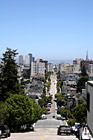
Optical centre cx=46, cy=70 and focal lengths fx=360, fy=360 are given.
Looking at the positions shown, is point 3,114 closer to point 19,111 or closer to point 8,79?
point 19,111

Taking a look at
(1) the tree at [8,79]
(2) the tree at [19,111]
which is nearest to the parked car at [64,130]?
(2) the tree at [19,111]

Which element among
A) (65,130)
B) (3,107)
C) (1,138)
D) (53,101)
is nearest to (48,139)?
(1,138)

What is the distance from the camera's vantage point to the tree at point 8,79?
48062 mm

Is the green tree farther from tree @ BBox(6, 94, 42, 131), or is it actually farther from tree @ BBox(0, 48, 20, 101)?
tree @ BBox(0, 48, 20, 101)

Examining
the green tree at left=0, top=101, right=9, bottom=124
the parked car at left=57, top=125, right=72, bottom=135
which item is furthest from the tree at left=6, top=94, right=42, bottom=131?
the parked car at left=57, top=125, right=72, bottom=135

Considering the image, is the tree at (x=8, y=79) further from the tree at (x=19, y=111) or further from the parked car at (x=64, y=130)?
the parked car at (x=64, y=130)

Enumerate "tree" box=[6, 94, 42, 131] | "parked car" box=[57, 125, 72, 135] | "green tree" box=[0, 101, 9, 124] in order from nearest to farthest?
"parked car" box=[57, 125, 72, 135] → "green tree" box=[0, 101, 9, 124] → "tree" box=[6, 94, 42, 131]

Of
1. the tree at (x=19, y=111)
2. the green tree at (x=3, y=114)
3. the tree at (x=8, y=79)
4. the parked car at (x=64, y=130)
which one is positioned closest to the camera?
the parked car at (x=64, y=130)

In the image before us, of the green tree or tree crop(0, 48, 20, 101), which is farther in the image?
tree crop(0, 48, 20, 101)

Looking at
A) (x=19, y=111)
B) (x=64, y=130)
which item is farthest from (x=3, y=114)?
(x=64, y=130)

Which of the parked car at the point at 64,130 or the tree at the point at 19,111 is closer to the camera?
the parked car at the point at 64,130

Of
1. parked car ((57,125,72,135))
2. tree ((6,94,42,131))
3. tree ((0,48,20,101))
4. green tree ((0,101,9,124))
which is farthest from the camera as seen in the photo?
tree ((0,48,20,101))

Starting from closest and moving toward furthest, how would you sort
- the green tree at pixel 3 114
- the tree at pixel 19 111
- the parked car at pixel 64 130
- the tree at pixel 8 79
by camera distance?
the parked car at pixel 64 130
the green tree at pixel 3 114
the tree at pixel 19 111
the tree at pixel 8 79

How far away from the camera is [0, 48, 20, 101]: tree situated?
48.1 meters
